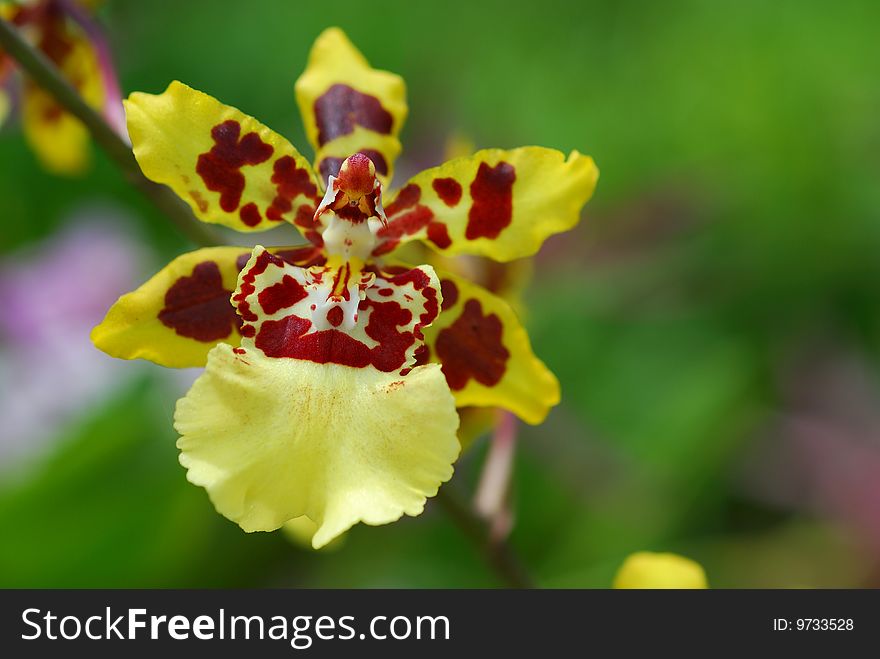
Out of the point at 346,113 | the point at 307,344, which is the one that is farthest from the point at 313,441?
the point at 346,113

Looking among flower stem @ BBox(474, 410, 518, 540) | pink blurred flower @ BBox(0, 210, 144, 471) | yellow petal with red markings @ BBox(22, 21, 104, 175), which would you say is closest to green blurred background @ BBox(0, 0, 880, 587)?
pink blurred flower @ BBox(0, 210, 144, 471)

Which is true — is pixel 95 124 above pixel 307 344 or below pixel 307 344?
above

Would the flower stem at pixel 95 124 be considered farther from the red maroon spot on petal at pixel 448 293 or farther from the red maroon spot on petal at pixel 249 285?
the red maroon spot on petal at pixel 448 293

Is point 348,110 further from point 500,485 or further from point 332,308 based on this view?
point 500,485

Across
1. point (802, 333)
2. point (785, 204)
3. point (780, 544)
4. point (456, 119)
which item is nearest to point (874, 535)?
point (780, 544)

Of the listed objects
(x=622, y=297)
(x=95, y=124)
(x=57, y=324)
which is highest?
(x=622, y=297)

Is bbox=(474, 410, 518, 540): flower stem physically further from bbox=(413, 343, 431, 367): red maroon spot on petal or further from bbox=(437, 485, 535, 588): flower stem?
bbox=(413, 343, 431, 367): red maroon spot on petal
